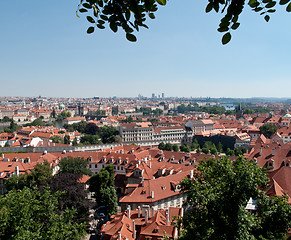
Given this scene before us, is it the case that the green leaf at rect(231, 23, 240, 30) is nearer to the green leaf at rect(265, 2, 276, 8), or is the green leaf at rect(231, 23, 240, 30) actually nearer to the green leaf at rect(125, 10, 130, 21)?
the green leaf at rect(265, 2, 276, 8)

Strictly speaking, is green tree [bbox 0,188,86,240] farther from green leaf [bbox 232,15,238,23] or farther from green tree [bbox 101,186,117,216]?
green leaf [bbox 232,15,238,23]

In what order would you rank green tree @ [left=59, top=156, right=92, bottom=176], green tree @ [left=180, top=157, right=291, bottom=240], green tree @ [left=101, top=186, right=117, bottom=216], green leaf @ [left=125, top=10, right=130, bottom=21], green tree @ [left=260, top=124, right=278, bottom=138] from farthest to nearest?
1. green tree @ [left=260, top=124, right=278, bottom=138]
2. green tree @ [left=59, top=156, right=92, bottom=176]
3. green tree @ [left=101, top=186, right=117, bottom=216]
4. green tree @ [left=180, top=157, right=291, bottom=240]
5. green leaf @ [left=125, top=10, right=130, bottom=21]

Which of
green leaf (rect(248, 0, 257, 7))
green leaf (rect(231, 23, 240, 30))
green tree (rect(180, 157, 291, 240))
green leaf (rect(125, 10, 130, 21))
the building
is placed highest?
green leaf (rect(248, 0, 257, 7))

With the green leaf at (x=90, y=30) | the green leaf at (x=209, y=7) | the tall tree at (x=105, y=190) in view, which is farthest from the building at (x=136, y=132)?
the green leaf at (x=209, y=7)

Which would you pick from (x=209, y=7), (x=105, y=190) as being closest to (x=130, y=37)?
(x=209, y=7)

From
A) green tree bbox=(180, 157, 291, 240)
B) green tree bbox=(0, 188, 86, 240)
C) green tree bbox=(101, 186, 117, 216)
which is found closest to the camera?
green tree bbox=(180, 157, 291, 240)

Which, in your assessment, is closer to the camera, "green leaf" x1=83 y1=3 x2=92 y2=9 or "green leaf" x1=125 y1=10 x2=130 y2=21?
"green leaf" x1=125 y1=10 x2=130 y2=21

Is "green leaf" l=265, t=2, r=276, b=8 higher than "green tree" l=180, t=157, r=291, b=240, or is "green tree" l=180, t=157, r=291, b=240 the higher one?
"green leaf" l=265, t=2, r=276, b=8

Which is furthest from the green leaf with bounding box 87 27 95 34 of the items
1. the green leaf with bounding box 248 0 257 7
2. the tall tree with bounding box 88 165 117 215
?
the tall tree with bounding box 88 165 117 215

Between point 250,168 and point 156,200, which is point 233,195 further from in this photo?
point 156,200
